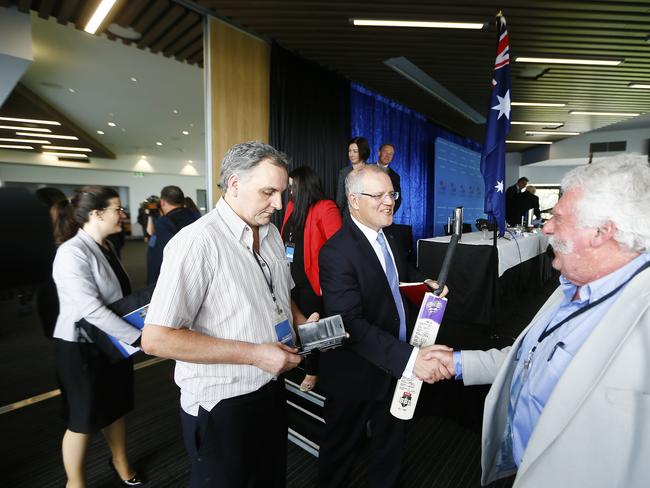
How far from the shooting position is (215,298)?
42.3 inches

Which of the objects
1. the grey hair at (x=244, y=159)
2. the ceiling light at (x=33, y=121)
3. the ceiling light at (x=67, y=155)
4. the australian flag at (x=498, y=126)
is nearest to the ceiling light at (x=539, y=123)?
the australian flag at (x=498, y=126)

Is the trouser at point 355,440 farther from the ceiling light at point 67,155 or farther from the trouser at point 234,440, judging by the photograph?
the ceiling light at point 67,155

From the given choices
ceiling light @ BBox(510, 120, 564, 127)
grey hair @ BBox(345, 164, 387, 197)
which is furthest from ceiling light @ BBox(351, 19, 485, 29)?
ceiling light @ BBox(510, 120, 564, 127)

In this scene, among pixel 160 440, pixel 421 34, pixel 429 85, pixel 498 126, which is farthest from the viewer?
pixel 429 85

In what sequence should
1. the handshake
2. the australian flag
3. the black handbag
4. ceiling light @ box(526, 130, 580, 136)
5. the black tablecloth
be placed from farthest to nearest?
ceiling light @ box(526, 130, 580, 136), the black tablecloth, the australian flag, the black handbag, the handshake

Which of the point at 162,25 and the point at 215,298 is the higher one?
the point at 162,25

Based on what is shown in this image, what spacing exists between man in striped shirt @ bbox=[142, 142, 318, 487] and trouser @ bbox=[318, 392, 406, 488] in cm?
43

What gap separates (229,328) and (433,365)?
0.81m

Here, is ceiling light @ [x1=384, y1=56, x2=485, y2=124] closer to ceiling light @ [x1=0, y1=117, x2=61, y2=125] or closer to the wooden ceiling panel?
the wooden ceiling panel

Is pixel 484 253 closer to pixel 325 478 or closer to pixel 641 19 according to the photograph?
pixel 325 478

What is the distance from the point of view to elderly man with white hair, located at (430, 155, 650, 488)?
0.77 metres

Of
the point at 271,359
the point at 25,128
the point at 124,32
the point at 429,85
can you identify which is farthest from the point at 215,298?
the point at 25,128

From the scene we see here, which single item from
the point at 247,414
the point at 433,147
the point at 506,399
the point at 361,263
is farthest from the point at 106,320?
the point at 433,147

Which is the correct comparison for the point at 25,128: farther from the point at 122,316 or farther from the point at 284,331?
the point at 284,331
